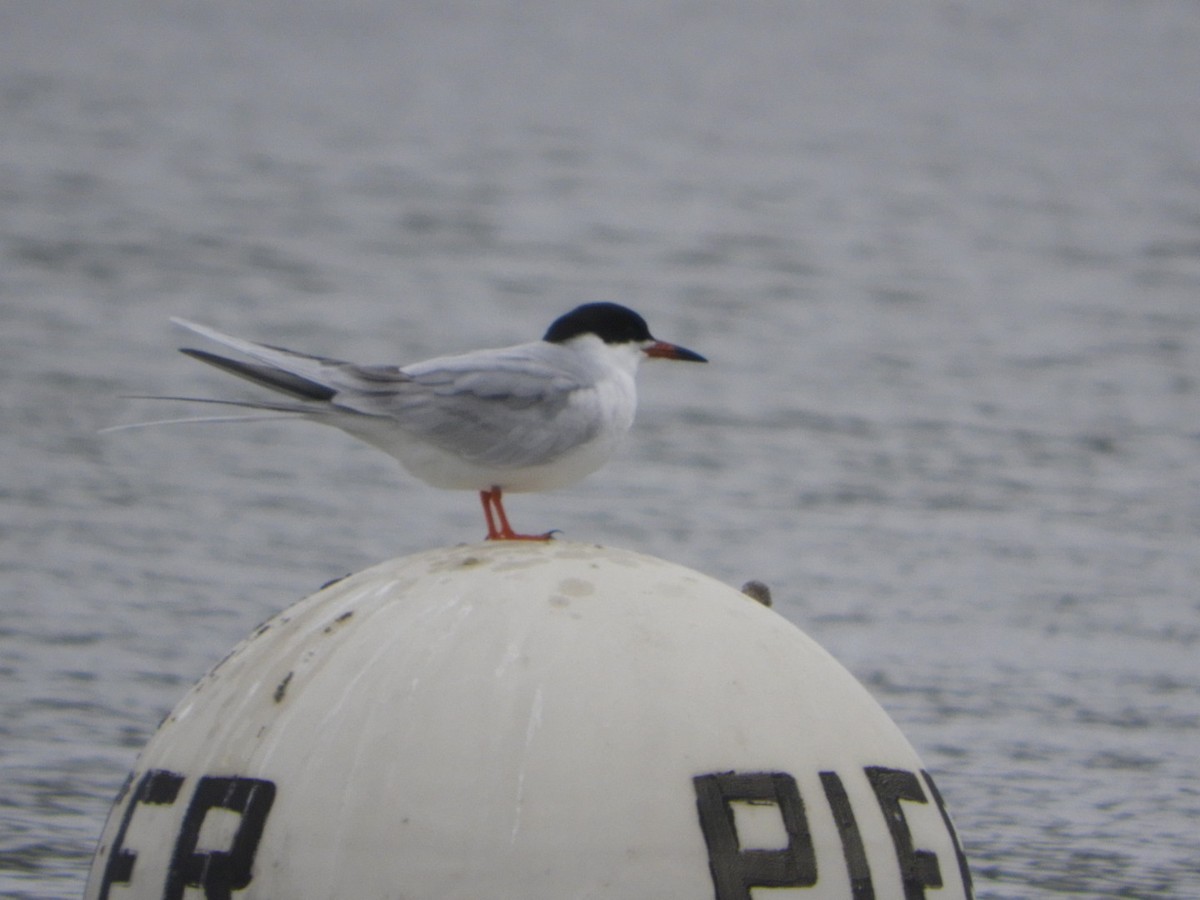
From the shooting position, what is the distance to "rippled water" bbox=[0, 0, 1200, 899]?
12.1 meters

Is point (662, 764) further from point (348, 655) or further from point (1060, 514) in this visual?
point (1060, 514)

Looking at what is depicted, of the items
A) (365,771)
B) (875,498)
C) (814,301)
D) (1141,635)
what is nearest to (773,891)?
(365,771)

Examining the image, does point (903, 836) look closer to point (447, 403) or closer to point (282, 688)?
point (282, 688)

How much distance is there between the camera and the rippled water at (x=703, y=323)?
39.8 feet

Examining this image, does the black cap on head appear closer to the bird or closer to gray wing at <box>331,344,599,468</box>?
the bird

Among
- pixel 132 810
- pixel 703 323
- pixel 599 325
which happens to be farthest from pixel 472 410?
pixel 703 323

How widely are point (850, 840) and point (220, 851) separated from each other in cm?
149

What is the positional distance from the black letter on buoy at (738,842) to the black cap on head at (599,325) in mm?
2099

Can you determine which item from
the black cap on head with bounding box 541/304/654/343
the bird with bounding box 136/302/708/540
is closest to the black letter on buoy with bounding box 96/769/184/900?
the bird with bounding box 136/302/708/540

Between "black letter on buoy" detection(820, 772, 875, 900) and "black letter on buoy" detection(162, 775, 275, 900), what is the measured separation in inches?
52.4

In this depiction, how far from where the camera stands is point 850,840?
581 centimetres

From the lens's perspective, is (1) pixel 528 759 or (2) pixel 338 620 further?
(2) pixel 338 620

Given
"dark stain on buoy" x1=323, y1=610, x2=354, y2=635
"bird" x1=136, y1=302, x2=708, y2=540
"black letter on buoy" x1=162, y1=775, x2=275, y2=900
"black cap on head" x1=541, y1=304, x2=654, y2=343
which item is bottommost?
"black letter on buoy" x1=162, y1=775, x2=275, y2=900

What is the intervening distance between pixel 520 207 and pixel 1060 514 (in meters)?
12.2
